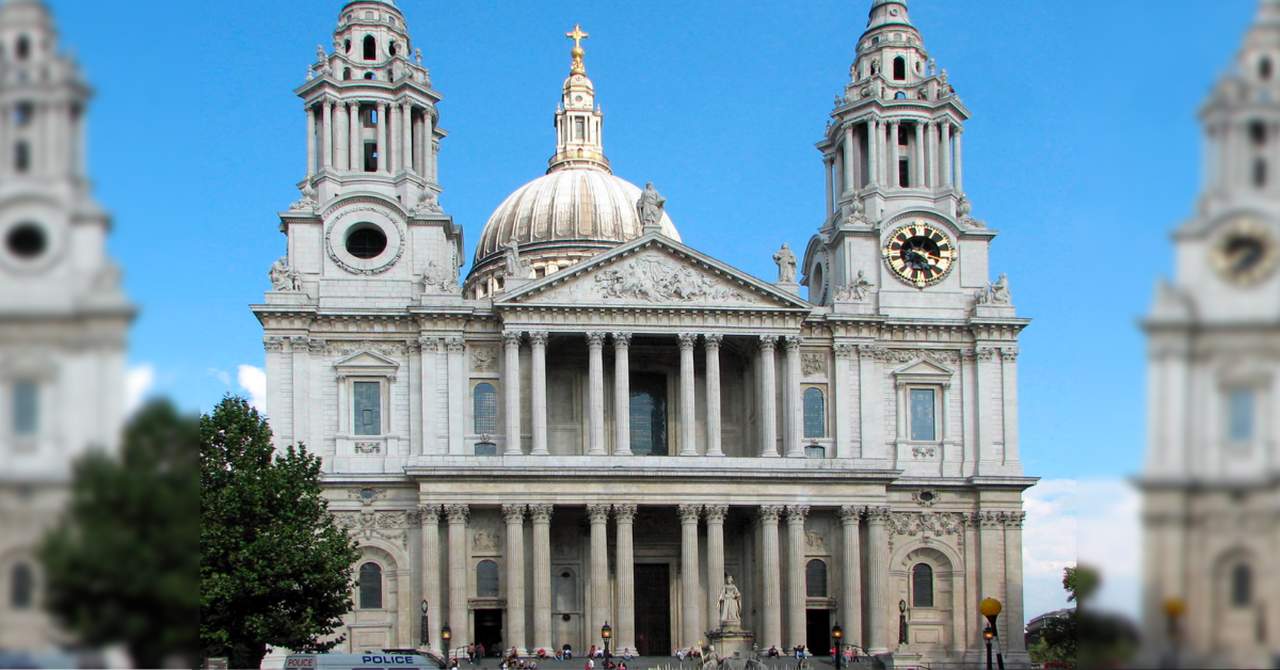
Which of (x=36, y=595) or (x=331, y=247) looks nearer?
(x=36, y=595)

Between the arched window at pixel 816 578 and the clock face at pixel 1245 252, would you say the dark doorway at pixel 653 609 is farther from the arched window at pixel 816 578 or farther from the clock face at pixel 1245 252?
the clock face at pixel 1245 252

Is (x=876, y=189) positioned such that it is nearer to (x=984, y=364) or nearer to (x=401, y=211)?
(x=984, y=364)

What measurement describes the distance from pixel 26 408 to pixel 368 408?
2638 inches

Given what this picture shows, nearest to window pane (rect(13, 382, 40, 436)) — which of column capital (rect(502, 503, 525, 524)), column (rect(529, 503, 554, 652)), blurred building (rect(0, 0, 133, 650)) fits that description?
blurred building (rect(0, 0, 133, 650))

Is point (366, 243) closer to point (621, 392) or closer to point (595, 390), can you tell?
point (595, 390)

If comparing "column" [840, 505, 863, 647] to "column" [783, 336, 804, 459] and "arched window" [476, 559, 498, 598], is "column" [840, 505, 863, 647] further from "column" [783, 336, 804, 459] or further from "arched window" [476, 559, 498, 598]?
"arched window" [476, 559, 498, 598]

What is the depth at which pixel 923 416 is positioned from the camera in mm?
76188

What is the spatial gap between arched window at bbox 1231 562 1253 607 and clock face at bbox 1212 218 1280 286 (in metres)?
1.06

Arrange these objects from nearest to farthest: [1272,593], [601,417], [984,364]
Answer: [1272,593], [601,417], [984,364]

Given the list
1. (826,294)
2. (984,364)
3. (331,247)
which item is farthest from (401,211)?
(984,364)

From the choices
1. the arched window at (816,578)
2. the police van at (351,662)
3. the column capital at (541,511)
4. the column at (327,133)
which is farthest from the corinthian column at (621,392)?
the police van at (351,662)

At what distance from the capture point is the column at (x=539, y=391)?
232 ft

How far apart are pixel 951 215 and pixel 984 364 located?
739 cm

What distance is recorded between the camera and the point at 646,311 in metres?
71.4
